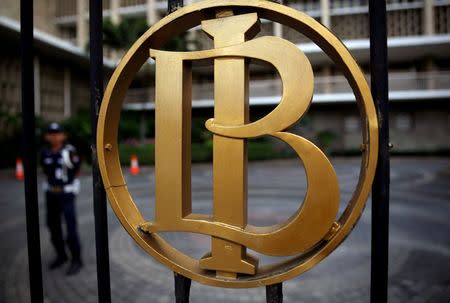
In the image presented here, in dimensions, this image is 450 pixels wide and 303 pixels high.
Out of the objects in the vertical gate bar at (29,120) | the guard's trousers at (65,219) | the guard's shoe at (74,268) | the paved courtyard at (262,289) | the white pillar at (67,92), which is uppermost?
the white pillar at (67,92)

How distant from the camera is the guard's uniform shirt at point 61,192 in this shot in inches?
139

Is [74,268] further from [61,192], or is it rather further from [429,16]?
[429,16]

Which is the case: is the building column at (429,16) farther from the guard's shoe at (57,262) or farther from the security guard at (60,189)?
the guard's shoe at (57,262)

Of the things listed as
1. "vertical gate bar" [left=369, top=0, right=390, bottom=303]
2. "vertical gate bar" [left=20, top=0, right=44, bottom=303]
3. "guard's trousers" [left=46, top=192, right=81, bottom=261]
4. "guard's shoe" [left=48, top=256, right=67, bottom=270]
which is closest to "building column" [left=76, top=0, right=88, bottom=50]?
"guard's trousers" [left=46, top=192, right=81, bottom=261]

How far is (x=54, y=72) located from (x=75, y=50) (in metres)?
2.19

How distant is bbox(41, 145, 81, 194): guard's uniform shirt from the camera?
138 inches

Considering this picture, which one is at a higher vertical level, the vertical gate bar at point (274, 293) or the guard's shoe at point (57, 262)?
the vertical gate bar at point (274, 293)

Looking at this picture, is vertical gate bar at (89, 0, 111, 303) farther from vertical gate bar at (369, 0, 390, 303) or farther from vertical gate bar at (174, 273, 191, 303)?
vertical gate bar at (369, 0, 390, 303)

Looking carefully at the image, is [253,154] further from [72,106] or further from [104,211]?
[104,211]

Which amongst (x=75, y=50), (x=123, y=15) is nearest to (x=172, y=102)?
(x=75, y=50)

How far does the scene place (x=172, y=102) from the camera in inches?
36.7

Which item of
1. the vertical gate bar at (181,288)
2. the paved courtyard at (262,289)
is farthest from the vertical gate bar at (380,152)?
the paved courtyard at (262,289)

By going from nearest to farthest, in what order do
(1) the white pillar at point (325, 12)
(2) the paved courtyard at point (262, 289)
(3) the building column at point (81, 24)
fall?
(2) the paved courtyard at point (262, 289) < (1) the white pillar at point (325, 12) < (3) the building column at point (81, 24)

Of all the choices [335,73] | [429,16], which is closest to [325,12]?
[335,73]
